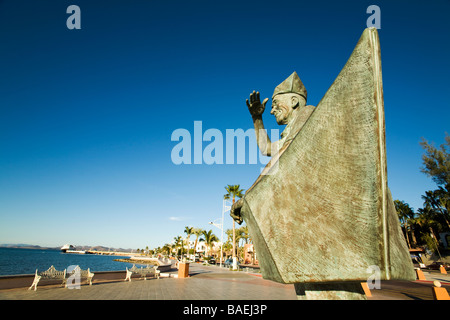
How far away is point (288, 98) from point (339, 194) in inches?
47.5

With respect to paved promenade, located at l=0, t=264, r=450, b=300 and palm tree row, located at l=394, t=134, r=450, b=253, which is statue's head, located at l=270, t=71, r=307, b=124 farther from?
palm tree row, located at l=394, t=134, r=450, b=253

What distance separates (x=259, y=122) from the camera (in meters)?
2.40

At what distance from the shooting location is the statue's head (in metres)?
2.23

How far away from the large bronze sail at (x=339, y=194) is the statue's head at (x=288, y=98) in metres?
0.84

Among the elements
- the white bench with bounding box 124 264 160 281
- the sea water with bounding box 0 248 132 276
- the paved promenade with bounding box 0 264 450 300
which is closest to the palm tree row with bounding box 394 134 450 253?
the paved promenade with bounding box 0 264 450 300

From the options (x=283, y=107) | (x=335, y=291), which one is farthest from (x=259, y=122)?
(x=335, y=291)

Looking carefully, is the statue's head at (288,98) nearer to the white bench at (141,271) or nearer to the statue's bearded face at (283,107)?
the statue's bearded face at (283,107)

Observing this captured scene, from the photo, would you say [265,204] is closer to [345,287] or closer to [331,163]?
[331,163]

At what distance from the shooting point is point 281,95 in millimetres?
2264

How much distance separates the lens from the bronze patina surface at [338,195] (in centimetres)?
123

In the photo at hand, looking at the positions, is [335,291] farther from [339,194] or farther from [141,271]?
[141,271]

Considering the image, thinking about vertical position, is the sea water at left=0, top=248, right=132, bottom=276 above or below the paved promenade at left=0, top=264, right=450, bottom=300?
below

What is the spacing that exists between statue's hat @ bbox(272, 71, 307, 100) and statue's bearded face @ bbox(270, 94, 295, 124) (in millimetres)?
51

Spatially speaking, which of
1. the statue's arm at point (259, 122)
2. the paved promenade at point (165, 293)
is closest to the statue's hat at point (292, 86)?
the statue's arm at point (259, 122)
